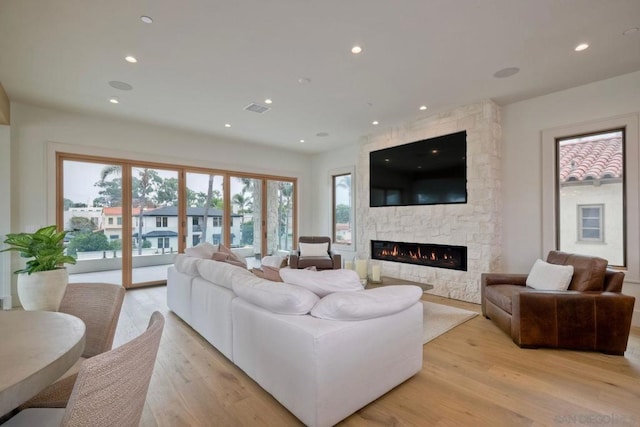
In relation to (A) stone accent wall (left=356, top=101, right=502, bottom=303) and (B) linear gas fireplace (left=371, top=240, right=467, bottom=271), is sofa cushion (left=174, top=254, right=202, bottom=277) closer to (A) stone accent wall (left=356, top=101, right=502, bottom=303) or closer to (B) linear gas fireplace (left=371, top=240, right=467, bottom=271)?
(A) stone accent wall (left=356, top=101, right=502, bottom=303)

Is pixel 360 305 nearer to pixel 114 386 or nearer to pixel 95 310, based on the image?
pixel 114 386

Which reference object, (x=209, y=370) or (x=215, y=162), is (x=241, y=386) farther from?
(x=215, y=162)

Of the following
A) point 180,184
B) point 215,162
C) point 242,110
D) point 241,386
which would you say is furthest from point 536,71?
point 180,184

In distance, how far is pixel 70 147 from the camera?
467 centimetres

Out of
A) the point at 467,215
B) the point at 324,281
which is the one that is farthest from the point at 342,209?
the point at 324,281

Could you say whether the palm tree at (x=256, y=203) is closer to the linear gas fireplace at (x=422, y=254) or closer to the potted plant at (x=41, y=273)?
the linear gas fireplace at (x=422, y=254)

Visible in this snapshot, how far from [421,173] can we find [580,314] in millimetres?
2907

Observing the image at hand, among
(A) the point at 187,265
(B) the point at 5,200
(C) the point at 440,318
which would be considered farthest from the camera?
(B) the point at 5,200

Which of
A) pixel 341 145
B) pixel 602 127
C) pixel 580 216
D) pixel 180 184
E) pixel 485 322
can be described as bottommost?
pixel 485 322

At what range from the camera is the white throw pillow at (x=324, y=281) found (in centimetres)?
205

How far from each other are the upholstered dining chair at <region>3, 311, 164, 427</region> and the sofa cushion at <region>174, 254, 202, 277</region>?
94.4 inches

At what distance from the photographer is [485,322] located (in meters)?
3.48

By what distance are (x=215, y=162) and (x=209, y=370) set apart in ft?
15.3

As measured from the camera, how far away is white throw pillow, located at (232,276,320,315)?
1.86m
